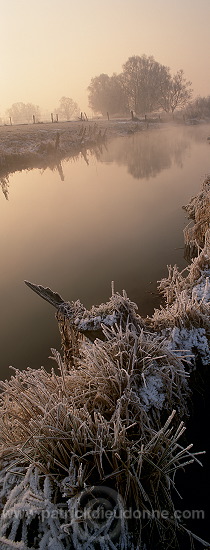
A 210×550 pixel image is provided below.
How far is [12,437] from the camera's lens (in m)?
2.31

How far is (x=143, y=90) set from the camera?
70.4m

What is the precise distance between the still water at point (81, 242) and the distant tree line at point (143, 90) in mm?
64870

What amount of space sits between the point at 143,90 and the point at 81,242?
247 ft

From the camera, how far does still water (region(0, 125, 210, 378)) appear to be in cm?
558

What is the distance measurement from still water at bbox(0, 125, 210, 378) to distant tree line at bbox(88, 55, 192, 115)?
2554 inches

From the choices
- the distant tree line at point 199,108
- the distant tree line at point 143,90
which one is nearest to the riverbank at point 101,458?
the distant tree line at point 199,108

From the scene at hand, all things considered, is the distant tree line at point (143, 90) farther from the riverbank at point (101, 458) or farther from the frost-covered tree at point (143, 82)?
the riverbank at point (101, 458)

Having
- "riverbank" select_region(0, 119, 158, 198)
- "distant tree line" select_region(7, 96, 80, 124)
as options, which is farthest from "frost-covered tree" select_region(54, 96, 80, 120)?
→ "riverbank" select_region(0, 119, 158, 198)

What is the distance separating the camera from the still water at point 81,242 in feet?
18.3

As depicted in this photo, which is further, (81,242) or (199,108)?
(199,108)

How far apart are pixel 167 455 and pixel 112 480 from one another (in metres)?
0.40

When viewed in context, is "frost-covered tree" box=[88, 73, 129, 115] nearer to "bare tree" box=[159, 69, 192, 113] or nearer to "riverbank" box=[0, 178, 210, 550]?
"bare tree" box=[159, 69, 192, 113]

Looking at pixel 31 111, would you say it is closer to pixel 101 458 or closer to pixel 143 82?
pixel 143 82

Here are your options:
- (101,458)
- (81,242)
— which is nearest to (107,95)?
(81,242)
